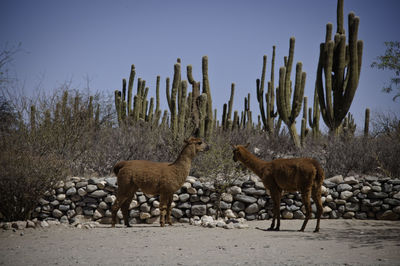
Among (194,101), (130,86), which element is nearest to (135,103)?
(130,86)

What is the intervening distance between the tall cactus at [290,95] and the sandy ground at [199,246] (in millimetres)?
7220

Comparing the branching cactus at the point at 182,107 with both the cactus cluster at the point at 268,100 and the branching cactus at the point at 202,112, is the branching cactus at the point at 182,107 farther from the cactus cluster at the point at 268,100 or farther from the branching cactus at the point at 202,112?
the cactus cluster at the point at 268,100

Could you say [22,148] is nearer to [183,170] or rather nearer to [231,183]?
[183,170]

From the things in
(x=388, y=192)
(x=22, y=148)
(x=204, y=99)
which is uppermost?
(x=204, y=99)

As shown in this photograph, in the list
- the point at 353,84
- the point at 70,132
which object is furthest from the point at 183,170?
the point at 353,84

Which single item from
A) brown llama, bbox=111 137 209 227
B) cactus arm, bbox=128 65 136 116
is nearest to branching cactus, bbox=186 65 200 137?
cactus arm, bbox=128 65 136 116

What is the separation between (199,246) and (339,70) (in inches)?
409

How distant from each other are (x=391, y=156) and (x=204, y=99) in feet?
20.3

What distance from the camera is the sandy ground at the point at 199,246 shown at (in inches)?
204

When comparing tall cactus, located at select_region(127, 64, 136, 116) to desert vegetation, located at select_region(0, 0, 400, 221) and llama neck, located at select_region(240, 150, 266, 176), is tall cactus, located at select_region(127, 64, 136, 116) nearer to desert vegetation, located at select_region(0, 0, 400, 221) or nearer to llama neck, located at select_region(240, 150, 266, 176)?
desert vegetation, located at select_region(0, 0, 400, 221)

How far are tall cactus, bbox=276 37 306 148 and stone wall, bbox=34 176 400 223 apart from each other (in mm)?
4847

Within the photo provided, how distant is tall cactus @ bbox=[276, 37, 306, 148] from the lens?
600 inches

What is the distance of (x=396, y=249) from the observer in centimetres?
597

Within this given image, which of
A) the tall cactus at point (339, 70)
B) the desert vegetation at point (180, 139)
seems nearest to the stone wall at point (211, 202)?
the desert vegetation at point (180, 139)
